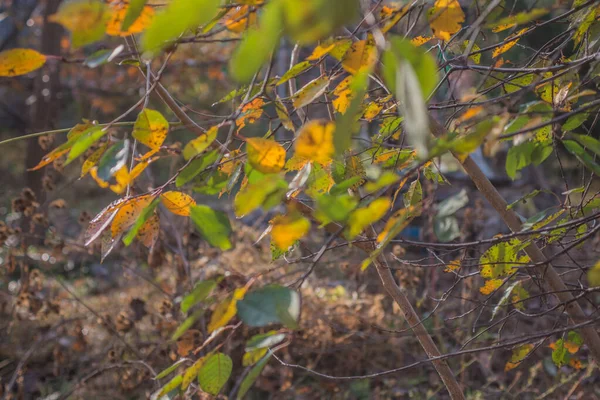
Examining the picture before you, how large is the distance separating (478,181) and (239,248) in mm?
2351

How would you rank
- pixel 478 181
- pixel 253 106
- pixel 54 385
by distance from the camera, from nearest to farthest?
pixel 253 106 < pixel 478 181 < pixel 54 385

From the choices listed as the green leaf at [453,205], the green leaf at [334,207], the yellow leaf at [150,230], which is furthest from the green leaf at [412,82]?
the green leaf at [453,205]

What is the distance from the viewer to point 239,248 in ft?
11.0

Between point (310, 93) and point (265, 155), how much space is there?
174mm

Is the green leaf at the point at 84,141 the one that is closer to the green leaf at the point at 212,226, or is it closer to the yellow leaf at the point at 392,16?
the green leaf at the point at 212,226

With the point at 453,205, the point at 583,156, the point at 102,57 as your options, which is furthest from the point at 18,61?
the point at 453,205

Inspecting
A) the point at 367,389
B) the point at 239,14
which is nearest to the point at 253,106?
the point at 239,14

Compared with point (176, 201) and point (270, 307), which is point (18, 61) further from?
point (270, 307)

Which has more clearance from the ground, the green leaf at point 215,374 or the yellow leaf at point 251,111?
the yellow leaf at point 251,111

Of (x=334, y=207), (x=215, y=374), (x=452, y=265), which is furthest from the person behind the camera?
(x=452, y=265)

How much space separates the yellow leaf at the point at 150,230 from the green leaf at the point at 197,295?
0.31m

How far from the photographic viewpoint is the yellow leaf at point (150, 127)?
777mm

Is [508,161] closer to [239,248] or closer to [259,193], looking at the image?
[259,193]

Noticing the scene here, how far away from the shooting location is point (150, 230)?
3.28 feet
